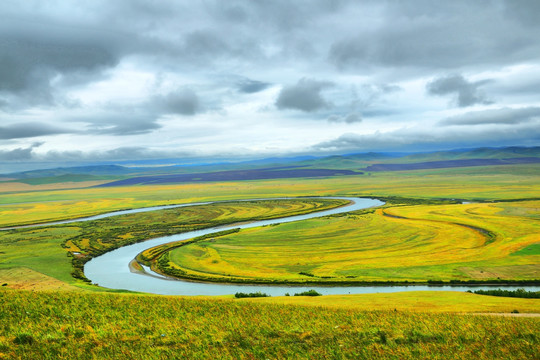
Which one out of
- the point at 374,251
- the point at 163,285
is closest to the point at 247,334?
the point at 163,285

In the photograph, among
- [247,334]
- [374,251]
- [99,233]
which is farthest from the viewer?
[99,233]

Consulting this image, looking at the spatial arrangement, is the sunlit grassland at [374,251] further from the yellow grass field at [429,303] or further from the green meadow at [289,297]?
the yellow grass field at [429,303]

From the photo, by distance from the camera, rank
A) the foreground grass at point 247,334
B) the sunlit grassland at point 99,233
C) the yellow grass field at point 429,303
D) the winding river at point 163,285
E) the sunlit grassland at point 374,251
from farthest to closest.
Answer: the sunlit grassland at point 99,233 → the sunlit grassland at point 374,251 → the winding river at point 163,285 → the yellow grass field at point 429,303 → the foreground grass at point 247,334

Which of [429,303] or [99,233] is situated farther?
[99,233]

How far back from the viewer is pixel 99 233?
104 meters

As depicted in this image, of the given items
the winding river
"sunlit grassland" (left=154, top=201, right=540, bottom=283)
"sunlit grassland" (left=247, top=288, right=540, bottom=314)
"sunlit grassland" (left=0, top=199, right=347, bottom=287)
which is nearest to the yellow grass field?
"sunlit grassland" (left=247, top=288, right=540, bottom=314)

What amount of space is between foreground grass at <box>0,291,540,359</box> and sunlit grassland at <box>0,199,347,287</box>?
40507 mm

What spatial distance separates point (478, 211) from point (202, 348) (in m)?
116

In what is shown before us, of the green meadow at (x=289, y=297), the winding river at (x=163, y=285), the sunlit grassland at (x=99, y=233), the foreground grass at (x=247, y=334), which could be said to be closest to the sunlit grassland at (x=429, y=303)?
the green meadow at (x=289, y=297)

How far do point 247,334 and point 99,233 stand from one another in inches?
3871

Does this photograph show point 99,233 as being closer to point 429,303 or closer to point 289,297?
point 289,297

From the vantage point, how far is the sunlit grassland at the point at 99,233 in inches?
2746

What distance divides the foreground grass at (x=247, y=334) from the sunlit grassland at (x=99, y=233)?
133 feet

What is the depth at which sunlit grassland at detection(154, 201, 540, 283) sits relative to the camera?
55.2 m
